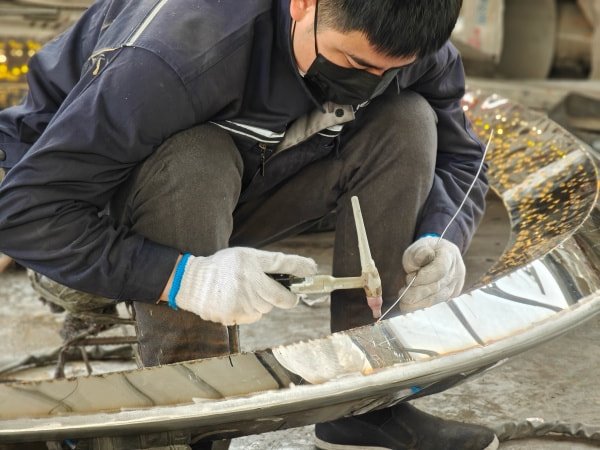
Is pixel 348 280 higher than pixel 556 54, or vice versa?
pixel 348 280

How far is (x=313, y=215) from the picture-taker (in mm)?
2010

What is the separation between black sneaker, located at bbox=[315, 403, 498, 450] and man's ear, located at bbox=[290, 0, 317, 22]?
2.75 ft

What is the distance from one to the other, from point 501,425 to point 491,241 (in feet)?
5.45

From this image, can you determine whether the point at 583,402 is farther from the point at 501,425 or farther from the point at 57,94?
the point at 57,94

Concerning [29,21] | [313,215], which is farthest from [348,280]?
[29,21]

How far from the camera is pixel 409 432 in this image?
1.91 metres

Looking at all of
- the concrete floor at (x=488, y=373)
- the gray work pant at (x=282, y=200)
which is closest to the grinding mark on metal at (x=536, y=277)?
the concrete floor at (x=488, y=373)

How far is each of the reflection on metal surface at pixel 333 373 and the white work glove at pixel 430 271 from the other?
0.14 meters

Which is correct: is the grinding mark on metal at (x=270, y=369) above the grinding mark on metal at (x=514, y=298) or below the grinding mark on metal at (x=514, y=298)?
below

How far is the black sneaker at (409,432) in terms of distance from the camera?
1.90 meters

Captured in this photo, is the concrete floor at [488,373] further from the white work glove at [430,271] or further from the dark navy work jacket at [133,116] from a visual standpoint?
the dark navy work jacket at [133,116]

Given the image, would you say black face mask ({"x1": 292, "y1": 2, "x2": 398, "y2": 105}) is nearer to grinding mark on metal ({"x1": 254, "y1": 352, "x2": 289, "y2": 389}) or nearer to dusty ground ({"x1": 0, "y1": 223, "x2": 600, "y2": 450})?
grinding mark on metal ({"x1": 254, "y1": 352, "x2": 289, "y2": 389})

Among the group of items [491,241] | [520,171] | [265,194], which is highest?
[265,194]

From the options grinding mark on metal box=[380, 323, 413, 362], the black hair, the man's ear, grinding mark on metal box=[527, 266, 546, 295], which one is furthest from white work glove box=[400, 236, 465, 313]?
the man's ear
